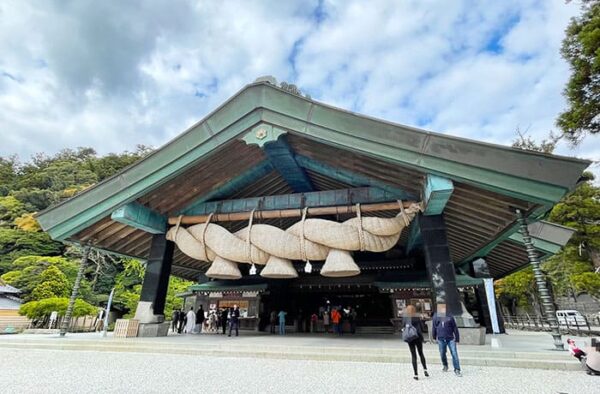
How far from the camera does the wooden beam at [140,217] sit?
25.6 feet

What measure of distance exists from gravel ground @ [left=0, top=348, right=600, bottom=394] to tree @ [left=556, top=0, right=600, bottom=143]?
9.97 m


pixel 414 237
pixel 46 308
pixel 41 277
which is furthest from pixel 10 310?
pixel 414 237

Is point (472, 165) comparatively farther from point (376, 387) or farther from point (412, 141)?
point (376, 387)

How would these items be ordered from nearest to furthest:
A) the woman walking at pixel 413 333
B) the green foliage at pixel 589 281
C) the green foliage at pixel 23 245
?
the woman walking at pixel 413 333 < the green foliage at pixel 589 281 < the green foliage at pixel 23 245

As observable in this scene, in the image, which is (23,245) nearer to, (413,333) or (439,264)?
(439,264)

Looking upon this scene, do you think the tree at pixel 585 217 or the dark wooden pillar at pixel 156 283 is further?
the tree at pixel 585 217

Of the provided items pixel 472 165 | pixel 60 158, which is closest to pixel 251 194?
pixel 472 165

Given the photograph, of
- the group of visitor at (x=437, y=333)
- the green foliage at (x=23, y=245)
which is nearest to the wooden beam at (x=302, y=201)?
the group of visitor at (x=437, y=333)

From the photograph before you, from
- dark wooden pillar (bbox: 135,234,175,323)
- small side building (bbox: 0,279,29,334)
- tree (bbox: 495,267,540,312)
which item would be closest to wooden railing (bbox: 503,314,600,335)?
tree (bbox: 495,267,540,312)

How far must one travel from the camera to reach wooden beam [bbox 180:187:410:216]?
25.7 ft

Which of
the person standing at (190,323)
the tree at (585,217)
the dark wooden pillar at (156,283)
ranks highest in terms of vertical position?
the tree at (585,217)

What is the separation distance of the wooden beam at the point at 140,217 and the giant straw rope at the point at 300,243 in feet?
4.17

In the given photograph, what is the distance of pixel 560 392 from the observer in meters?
3.43

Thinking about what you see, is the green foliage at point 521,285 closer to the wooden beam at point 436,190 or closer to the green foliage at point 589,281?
the green foliage at point 589,281
